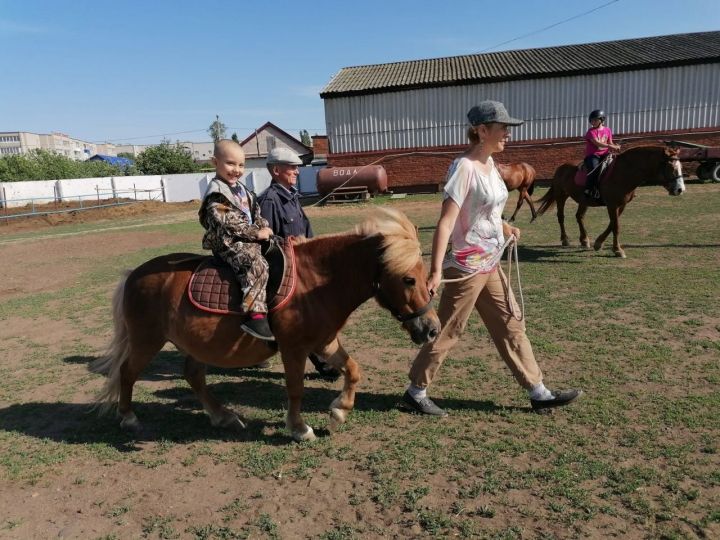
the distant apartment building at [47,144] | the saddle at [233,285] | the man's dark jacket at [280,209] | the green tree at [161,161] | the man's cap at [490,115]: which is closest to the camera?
the man's cap at [490,115]

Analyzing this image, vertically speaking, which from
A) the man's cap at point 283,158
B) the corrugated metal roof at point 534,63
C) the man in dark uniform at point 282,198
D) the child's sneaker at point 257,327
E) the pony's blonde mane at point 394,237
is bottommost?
the child's sneaker at point 257,327

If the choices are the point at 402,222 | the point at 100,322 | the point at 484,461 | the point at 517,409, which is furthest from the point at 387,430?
the point at 100,322

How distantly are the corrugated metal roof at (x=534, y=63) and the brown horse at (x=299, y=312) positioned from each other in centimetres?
2413

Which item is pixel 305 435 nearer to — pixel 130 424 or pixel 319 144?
pixel 130 424

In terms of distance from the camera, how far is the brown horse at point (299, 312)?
3156 mm

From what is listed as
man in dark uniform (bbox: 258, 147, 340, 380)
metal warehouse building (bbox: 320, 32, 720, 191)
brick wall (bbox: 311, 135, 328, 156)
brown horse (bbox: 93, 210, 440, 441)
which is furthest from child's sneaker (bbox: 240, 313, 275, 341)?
brick wall (bbox: 311, 135, 328, 156)

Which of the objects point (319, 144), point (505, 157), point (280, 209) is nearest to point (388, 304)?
point (280, 209)

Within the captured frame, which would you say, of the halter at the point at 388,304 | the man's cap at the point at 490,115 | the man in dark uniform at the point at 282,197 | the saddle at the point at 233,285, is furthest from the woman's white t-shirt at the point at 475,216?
Result: the man in dark uniform at the point at 282,197

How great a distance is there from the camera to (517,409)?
155 inches

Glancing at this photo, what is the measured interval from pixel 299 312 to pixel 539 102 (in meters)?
24.9

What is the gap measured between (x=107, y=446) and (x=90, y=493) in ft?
2.01

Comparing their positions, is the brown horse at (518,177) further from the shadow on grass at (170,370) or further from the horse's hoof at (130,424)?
the horse's hoof at (130,424)

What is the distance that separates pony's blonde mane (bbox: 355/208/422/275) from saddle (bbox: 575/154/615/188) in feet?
25.9

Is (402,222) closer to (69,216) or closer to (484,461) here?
(484,461)
